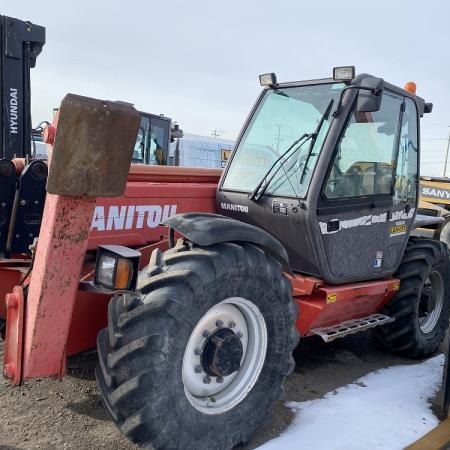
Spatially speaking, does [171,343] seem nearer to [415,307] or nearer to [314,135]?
[314,135]

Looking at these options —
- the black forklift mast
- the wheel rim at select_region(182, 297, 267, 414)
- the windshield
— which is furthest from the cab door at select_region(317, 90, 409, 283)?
the black forklift mast

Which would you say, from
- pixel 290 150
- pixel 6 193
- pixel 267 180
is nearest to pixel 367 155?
pixel 290 150

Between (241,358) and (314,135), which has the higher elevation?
(314,135)

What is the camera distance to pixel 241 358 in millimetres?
3078

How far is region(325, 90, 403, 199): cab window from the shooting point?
3.97m

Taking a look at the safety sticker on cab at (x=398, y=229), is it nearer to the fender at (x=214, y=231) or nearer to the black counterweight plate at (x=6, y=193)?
the fender at (x=214, y=231)

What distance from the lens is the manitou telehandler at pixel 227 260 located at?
253 cm

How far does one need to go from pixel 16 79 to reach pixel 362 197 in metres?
3.36

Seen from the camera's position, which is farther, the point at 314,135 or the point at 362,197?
the point at 362,197

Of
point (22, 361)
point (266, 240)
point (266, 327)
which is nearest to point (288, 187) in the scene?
point (266, 240)

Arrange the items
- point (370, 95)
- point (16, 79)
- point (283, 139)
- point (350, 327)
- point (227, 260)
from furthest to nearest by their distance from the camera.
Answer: point (16, 79) → point (350, 327) → point (283, 139) → point (370, 95) → point (227, 260)

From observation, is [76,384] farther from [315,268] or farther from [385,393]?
[385,393]

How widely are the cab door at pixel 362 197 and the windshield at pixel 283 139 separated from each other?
211 millimetres

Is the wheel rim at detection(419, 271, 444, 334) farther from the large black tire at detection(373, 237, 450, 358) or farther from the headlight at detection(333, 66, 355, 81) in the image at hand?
the headlight at detection(333, 66, 355, 81)
